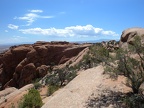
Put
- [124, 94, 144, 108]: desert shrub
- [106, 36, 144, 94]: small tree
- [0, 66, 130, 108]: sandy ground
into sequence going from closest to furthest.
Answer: [124, 94, 144, 108]: desert shrub, [106, 36, 144, 94]: small tree, [0, 66, 130, 108]: sandy ground

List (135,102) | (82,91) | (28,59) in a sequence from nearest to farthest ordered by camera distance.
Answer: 1. (135,102)
2. (82,91)
3. (28,59)

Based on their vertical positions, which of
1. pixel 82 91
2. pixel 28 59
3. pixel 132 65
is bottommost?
pixel 28 59

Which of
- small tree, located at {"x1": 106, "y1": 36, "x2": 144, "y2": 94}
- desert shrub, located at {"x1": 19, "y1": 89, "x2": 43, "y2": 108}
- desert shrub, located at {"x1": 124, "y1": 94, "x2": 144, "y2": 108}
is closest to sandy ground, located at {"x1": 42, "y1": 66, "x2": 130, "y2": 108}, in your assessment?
small tree, located at {"x1": 106, "y1": 36, "x2": 144, "y2": 94}

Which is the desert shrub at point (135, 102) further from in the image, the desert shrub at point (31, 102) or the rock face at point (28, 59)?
the rock face at point (28, 59)

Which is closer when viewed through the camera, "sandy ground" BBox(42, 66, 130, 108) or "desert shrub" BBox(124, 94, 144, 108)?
"desert shrub" BBox(124, 94, 144, 108)

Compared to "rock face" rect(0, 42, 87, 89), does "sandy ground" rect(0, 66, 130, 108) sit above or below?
above

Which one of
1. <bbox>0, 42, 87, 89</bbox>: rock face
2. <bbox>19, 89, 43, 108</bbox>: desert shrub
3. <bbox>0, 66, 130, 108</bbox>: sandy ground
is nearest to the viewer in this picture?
<bbox>0, 66, 130, 108</bbox>: sandy ground

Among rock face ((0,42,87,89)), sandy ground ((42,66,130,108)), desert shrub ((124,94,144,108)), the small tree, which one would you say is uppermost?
the small tree

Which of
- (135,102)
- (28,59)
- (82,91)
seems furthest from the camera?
(28,59)

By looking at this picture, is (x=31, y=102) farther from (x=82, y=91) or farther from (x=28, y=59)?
(x=28, y=59)

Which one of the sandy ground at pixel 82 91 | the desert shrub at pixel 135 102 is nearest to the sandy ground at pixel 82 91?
the sandy ground at pixel 82 91

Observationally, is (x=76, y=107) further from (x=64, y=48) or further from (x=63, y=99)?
(x=64, y=48)

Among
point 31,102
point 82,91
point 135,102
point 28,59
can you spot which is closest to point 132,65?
point 135,102

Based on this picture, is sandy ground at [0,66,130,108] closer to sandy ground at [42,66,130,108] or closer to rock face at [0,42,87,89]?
sandy ground at [42,66,130,108]
